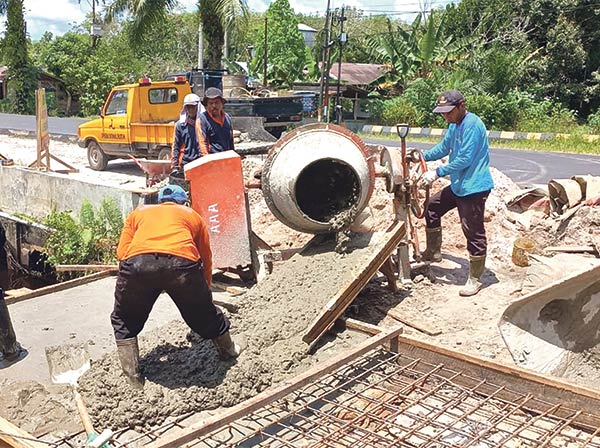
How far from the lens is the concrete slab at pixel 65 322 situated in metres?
4.73

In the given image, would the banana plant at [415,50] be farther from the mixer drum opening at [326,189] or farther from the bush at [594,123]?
the mixer drum opening at [326,189]

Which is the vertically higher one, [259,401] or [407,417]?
[259,401]

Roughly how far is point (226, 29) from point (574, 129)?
13.3 m

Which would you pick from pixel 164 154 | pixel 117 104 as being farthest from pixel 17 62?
pixel 164 154

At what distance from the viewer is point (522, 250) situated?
662 centimetres

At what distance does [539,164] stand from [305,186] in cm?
1065

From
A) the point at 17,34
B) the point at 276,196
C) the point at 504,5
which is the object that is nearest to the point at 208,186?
the point at 276,196

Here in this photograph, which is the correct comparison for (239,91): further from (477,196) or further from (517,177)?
(477,196)

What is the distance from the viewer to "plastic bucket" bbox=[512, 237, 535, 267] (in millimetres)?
6578

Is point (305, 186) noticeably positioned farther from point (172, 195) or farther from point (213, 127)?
point (172, 195)

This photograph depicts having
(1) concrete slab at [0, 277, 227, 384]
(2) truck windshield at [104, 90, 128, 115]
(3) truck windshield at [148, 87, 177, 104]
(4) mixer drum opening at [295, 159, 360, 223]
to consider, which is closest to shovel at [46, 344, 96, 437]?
(1) concrete slab at [0, 277, 227, 384]

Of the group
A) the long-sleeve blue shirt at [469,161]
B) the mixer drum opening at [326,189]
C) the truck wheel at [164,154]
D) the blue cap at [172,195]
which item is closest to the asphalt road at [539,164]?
the long-sleeve blue shirt at [469,161]

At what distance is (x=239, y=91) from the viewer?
1612 cm

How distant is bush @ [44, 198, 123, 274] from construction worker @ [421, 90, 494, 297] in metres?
4.60
